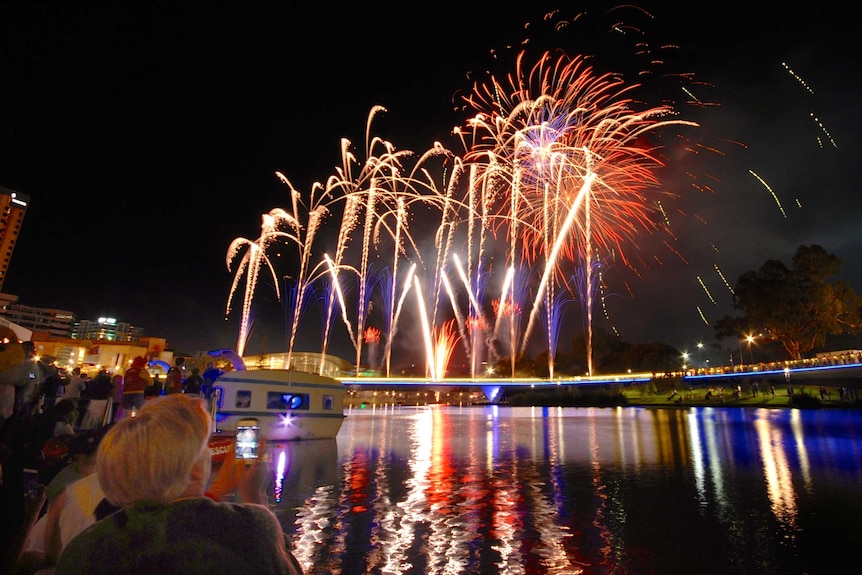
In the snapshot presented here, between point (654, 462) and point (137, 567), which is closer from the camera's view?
point (137, 567)

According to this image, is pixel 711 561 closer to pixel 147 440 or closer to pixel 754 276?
pixel 147 440

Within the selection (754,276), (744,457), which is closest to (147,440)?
(744,457)

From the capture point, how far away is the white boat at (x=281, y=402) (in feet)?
79.7

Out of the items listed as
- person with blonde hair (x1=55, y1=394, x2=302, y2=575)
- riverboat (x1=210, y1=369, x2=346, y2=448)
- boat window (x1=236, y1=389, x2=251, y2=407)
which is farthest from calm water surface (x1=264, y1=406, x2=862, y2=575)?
person with blonde hair (x1=55, y1=394, x2=302, y2=575)

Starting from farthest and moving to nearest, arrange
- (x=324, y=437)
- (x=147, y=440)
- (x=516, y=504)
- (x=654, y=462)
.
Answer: (x=324, y=437), (x=654, y=462), (x=516, y=504), (x=147, y=440)

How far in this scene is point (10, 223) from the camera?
11006 centimetres

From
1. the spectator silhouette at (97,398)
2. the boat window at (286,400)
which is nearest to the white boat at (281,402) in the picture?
the boat window at (286,400)

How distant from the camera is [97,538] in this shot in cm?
207

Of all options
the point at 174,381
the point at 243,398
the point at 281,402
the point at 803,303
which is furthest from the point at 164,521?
the point at 803,303

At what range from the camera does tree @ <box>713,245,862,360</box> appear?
3049 inches

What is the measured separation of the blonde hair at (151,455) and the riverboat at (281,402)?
74.1 ft

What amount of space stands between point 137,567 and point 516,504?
11.8 meters

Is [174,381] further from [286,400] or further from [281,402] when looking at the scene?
[286,400]

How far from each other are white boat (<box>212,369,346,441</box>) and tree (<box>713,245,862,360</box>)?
3205 inches
